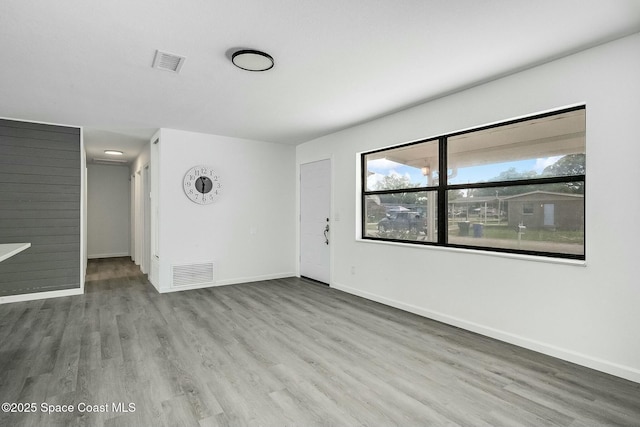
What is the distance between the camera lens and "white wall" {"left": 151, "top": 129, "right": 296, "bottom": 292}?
16.8ft

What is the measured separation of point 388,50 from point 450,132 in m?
1.44

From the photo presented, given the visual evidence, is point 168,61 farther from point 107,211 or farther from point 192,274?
point 107,211

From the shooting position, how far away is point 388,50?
8.52 ft

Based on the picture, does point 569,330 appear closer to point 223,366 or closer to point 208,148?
point 223,366

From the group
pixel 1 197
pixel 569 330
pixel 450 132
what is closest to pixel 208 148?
pixel 1 197

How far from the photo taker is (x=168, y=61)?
277 centimetres

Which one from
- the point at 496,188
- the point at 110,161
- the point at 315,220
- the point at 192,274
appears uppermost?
the point at 110,161

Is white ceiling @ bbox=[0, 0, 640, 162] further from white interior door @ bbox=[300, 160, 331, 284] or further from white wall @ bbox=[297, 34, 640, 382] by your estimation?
white interior door @ bbox=[300, 160, 331, 284]

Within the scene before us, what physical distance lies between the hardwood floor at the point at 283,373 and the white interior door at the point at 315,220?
5.55 feet

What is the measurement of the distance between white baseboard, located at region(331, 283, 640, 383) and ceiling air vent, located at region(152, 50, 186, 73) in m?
3.60

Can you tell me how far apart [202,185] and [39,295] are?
8.99ft

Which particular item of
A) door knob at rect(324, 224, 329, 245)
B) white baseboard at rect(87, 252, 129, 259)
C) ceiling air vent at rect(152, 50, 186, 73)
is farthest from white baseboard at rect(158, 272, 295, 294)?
white baseboard at rect(87, 252, 129, 259)

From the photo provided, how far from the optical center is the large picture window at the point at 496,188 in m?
2.85

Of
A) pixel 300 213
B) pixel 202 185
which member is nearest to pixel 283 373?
pixel 202 185
